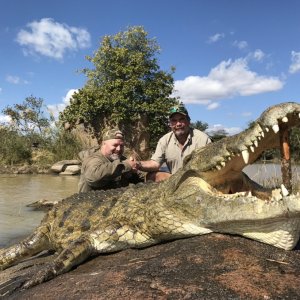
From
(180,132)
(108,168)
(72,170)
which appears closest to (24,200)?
(180,132)

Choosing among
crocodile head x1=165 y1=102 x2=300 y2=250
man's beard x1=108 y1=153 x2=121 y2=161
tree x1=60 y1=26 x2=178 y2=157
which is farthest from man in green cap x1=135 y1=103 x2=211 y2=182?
tree x1=60 y1=26 x2=178 y2=157

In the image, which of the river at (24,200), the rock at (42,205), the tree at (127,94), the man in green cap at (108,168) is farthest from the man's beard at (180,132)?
the tree at (127,94)

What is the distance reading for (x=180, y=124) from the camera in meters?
6.41

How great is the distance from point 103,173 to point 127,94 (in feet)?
64.9

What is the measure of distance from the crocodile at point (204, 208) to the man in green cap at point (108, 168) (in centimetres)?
107

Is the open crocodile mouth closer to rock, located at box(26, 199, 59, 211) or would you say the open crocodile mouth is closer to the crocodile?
the crocodile

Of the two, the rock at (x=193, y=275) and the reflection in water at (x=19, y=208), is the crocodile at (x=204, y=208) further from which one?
the reflection in water at (x=19, y=208)

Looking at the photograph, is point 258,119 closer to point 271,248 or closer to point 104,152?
point 271,248

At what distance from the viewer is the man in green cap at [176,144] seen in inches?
251

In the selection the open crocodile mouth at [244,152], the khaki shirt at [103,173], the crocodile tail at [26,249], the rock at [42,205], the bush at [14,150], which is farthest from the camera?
the bush at [14,150]

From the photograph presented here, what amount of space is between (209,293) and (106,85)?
77.7ft

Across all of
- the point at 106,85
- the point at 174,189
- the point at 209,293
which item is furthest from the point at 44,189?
the point at 209,293

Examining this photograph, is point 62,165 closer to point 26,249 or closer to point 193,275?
point 26,249

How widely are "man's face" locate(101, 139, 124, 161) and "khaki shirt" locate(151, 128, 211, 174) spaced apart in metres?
0.95
